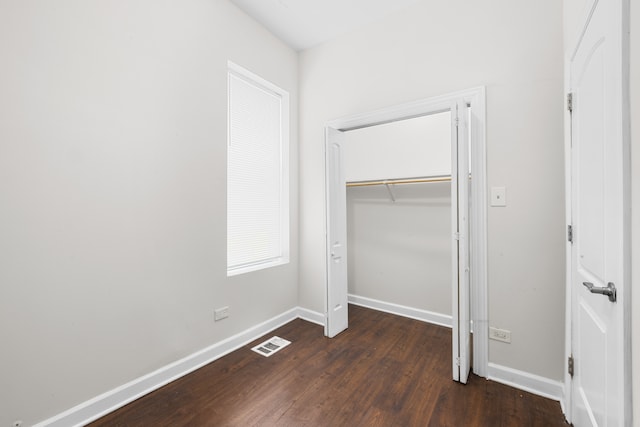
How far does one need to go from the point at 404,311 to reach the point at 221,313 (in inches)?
78.4

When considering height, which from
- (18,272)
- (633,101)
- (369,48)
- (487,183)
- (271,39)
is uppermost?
(271,39)

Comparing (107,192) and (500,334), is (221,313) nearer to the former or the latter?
(107,192)

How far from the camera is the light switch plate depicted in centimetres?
196

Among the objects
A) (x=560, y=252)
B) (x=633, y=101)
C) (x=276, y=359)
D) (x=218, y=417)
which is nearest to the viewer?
(x=633, y=101)

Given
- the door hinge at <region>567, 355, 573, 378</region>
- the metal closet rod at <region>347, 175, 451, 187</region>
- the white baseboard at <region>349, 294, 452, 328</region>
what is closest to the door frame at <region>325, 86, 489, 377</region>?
the door hinge at <region>567, 355, 573, 378</region>

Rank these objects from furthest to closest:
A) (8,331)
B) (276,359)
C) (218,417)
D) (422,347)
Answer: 1. (422,347)
2. (276,359)
3. (218,417)
4. (8,331)

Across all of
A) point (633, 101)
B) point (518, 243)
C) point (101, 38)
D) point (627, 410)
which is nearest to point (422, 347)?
point (518, 243)

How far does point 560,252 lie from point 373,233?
1833mm

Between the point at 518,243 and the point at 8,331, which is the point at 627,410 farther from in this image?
the point at 8,331

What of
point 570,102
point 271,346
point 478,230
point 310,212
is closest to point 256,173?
point 310,212

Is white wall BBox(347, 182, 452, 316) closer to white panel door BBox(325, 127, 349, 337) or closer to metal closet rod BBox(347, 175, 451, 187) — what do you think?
metal closet rod BBox(347, 175, 451, 187)

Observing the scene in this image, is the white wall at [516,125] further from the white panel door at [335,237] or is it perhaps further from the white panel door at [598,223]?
the white panel door at [335,237]

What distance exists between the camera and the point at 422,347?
2418 millimetres

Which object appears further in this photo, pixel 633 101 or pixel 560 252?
pixel 560 252
